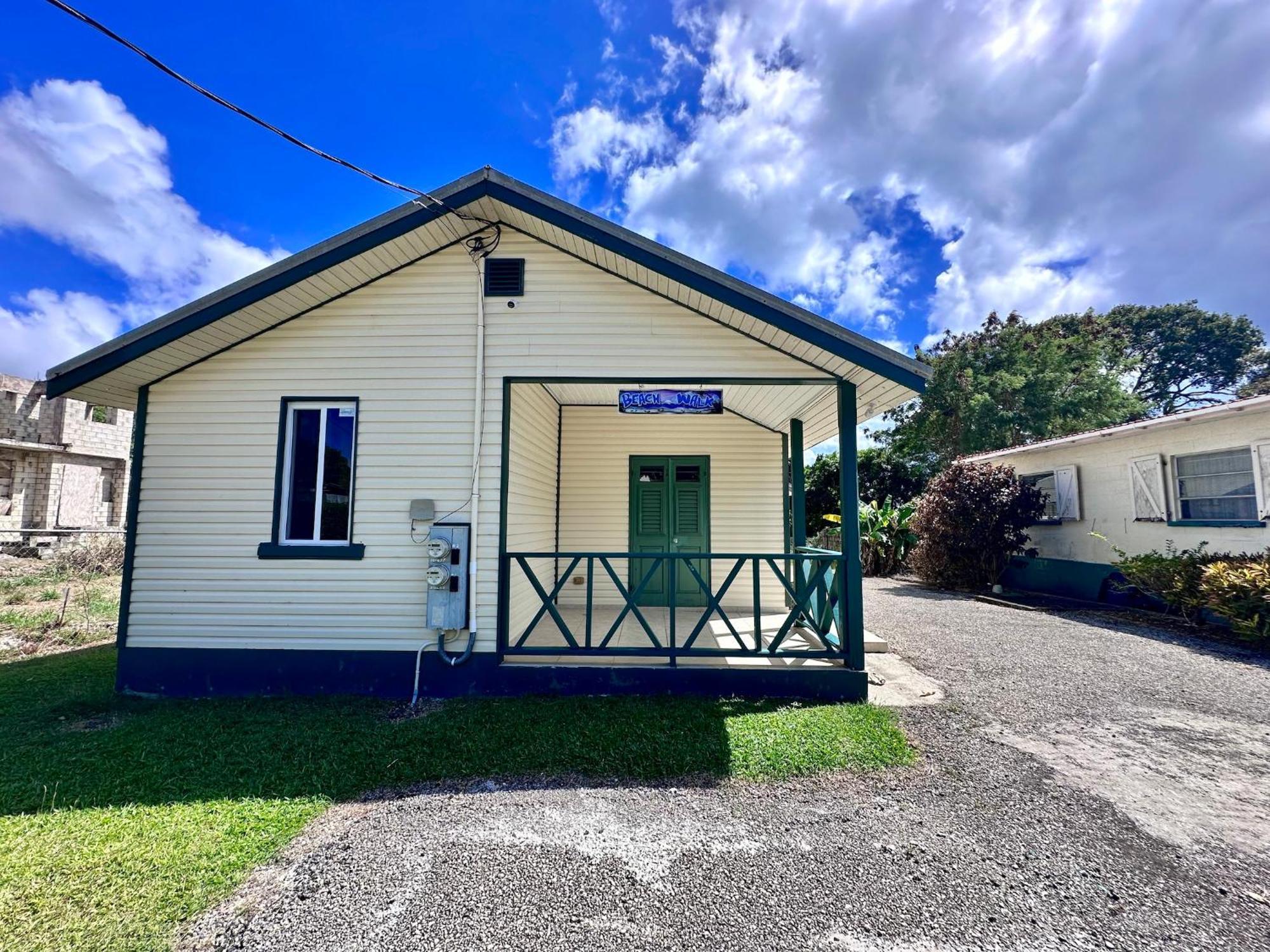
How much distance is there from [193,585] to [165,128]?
6.67 m

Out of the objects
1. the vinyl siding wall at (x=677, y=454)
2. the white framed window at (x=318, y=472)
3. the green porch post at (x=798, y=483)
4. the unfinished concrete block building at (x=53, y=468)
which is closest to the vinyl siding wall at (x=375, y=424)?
the white framed window at (x=318, y=472)

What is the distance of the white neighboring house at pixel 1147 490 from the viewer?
8.75 m

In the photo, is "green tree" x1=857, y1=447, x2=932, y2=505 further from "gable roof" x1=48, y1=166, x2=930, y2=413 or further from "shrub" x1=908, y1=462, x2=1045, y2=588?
"gable roof" x1=48, y1=166, x2=930, y2=413

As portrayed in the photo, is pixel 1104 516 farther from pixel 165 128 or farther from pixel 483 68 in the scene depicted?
pixel 165 128

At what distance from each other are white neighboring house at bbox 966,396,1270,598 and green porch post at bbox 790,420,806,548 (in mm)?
6668

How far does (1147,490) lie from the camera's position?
10.3m

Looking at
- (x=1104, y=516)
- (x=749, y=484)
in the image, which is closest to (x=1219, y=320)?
(x=1104, y=516)

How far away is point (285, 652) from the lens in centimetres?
545

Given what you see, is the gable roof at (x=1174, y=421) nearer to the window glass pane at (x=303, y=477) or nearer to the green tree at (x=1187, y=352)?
the window glass pane at (x=303, y=477)

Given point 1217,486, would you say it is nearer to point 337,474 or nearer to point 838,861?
point 838,861

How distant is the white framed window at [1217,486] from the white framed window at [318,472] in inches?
505

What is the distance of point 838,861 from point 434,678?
3.89 meters

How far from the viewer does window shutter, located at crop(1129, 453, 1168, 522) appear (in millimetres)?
10070

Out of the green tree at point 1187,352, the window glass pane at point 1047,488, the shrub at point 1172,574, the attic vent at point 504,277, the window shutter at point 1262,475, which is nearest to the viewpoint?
the attic vent at point 504,277
